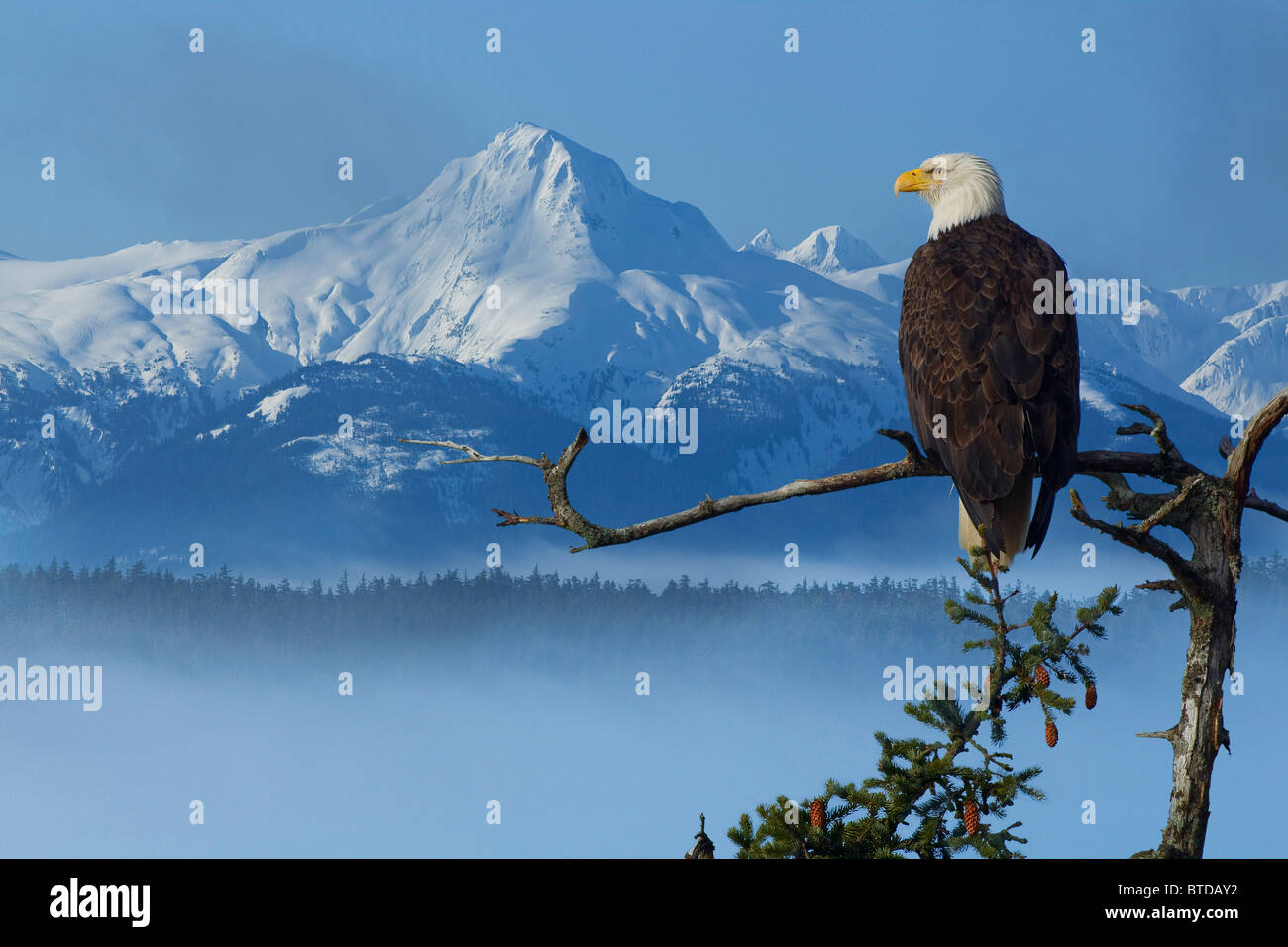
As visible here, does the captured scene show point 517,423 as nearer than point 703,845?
No

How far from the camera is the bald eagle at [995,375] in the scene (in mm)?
6371

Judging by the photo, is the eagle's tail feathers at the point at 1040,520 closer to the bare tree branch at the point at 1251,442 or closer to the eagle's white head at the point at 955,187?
the bare tree branch at the point at 1251,442

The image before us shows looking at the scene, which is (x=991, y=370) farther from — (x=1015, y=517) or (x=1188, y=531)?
(x=1188, y=531)

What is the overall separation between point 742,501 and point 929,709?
5.04 ft

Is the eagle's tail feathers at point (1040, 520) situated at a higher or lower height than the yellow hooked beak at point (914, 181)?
lower

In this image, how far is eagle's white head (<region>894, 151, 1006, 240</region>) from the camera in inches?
331

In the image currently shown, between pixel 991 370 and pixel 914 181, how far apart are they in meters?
2.79

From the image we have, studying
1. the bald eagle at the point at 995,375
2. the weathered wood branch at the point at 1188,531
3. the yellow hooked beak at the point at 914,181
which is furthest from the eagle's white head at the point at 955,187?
the weathered wood branch at the point at 1188,531

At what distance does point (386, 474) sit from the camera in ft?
480

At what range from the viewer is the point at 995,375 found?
661 centimetres
